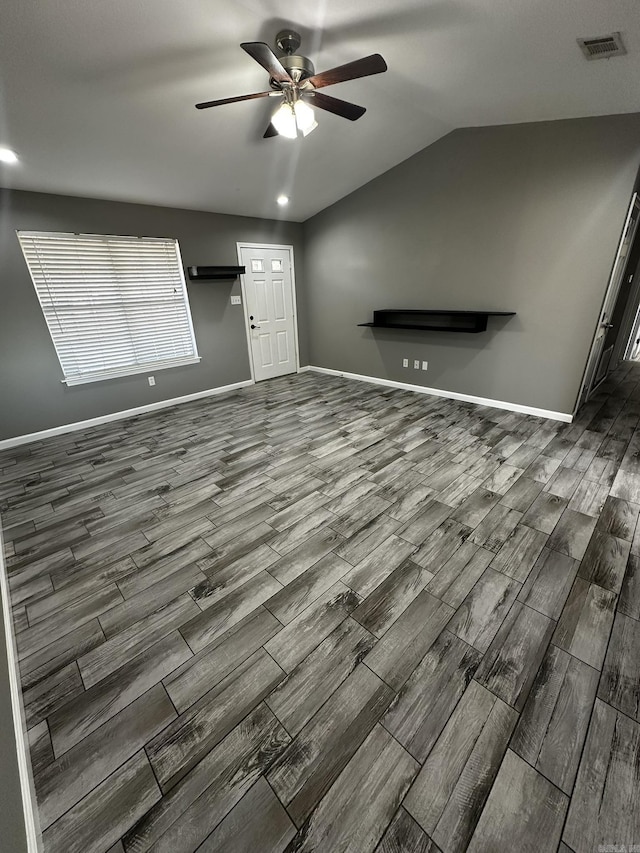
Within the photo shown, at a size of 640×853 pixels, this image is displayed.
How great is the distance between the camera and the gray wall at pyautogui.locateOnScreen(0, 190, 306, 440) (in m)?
3.50

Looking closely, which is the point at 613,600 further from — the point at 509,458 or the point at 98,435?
the point at 98,435

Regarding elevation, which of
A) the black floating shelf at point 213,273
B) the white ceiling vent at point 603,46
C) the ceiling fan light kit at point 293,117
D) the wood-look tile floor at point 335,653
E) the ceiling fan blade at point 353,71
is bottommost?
the wood-look tile floor at point 335,653

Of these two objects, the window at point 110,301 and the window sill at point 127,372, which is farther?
the window sill at point 127,372

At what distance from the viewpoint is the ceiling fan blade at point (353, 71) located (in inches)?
72.2

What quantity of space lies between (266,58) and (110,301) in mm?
3294

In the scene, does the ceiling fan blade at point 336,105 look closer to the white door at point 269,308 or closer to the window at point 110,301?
the window at point 110,301

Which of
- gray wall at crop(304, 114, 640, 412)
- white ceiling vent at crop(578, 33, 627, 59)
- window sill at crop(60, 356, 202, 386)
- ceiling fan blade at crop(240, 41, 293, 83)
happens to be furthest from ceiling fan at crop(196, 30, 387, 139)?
window sill at crop(60, 356, 202, 386)

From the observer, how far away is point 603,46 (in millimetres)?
2150

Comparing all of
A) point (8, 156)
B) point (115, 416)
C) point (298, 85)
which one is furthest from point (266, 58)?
point (115, 416)

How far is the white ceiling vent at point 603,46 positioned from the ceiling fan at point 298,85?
4.51 feet

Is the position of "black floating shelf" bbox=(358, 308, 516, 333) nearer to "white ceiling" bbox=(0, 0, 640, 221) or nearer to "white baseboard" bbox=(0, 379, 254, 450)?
"white ceiling" bbox=(0, 0, 640, 221)

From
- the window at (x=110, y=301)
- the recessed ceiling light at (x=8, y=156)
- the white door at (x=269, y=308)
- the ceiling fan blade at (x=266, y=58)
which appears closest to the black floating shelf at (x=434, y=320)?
the white door at (x=269, y=308)

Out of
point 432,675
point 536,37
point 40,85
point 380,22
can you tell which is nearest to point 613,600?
point 432,675

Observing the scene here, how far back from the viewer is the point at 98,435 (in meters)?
4.03
